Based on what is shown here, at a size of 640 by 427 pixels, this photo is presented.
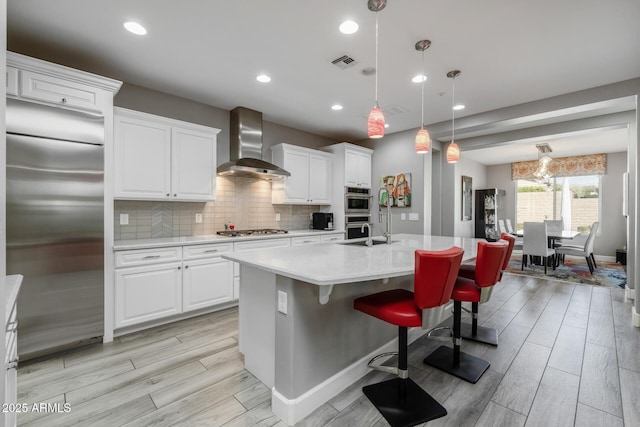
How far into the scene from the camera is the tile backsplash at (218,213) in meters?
3.32

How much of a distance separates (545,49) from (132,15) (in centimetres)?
336

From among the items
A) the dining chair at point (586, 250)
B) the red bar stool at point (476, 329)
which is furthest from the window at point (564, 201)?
the red bar stool at point (476, 329)

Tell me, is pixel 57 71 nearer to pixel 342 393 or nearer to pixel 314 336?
pixel 314 336

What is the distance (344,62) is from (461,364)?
279cm

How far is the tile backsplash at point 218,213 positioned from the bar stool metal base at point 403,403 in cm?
288

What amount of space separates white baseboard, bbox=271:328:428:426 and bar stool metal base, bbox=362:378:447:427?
0.44ft

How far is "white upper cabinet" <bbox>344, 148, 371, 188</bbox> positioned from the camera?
5.01 meters

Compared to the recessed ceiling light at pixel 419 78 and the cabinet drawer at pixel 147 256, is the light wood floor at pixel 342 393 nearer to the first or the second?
the cabinet drawer at pixel 147 256

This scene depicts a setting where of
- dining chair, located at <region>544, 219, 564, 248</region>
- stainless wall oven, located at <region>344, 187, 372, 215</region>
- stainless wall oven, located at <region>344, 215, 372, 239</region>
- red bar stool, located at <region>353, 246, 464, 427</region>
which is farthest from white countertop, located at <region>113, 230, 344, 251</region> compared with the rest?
dining chair, located at <region>544, 219, 564, 248</region>

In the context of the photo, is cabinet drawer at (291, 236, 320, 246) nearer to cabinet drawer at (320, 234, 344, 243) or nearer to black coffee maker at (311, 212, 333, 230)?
cabinet drawer at (320, 234, 344, 243)

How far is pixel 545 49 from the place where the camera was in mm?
2516

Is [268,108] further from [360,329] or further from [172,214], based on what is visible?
[360,329]

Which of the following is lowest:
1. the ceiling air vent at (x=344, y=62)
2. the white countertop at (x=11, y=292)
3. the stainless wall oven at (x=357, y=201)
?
the white countertop at (x=11, y=292)

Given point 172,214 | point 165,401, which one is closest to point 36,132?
point 172,214
